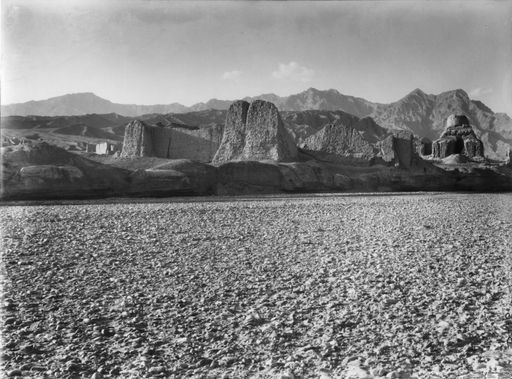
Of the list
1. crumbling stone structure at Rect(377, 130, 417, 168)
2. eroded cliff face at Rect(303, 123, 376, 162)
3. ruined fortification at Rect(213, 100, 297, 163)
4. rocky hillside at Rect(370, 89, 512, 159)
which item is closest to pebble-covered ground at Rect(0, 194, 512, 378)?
ruined fortification at Rect(213, 100, 297, 163)

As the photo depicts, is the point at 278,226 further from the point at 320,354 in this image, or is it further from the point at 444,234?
the point at 320,354

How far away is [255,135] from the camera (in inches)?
1133

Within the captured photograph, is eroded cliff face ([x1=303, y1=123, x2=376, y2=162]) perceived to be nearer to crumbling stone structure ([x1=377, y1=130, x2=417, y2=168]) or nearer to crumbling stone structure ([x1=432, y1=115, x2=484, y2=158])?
crumbling stone structure ([x1=377, y1=130, x2=417, y2=168])

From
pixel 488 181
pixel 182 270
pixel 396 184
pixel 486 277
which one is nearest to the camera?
pixel 486 277

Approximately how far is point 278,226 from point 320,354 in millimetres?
7687

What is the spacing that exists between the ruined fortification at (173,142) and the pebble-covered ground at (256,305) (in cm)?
2294

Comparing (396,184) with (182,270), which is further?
(396,184)

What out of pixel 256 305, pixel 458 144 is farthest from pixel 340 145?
pixel 458 144

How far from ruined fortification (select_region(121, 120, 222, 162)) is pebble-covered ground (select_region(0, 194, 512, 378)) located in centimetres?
2294

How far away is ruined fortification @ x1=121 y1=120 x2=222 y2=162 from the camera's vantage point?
32.7 meters

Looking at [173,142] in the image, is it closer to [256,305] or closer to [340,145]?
[340,145]

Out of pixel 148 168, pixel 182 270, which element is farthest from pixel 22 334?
pixel 148 168

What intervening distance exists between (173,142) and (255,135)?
778 centimetres

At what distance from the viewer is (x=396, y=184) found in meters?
30.9
